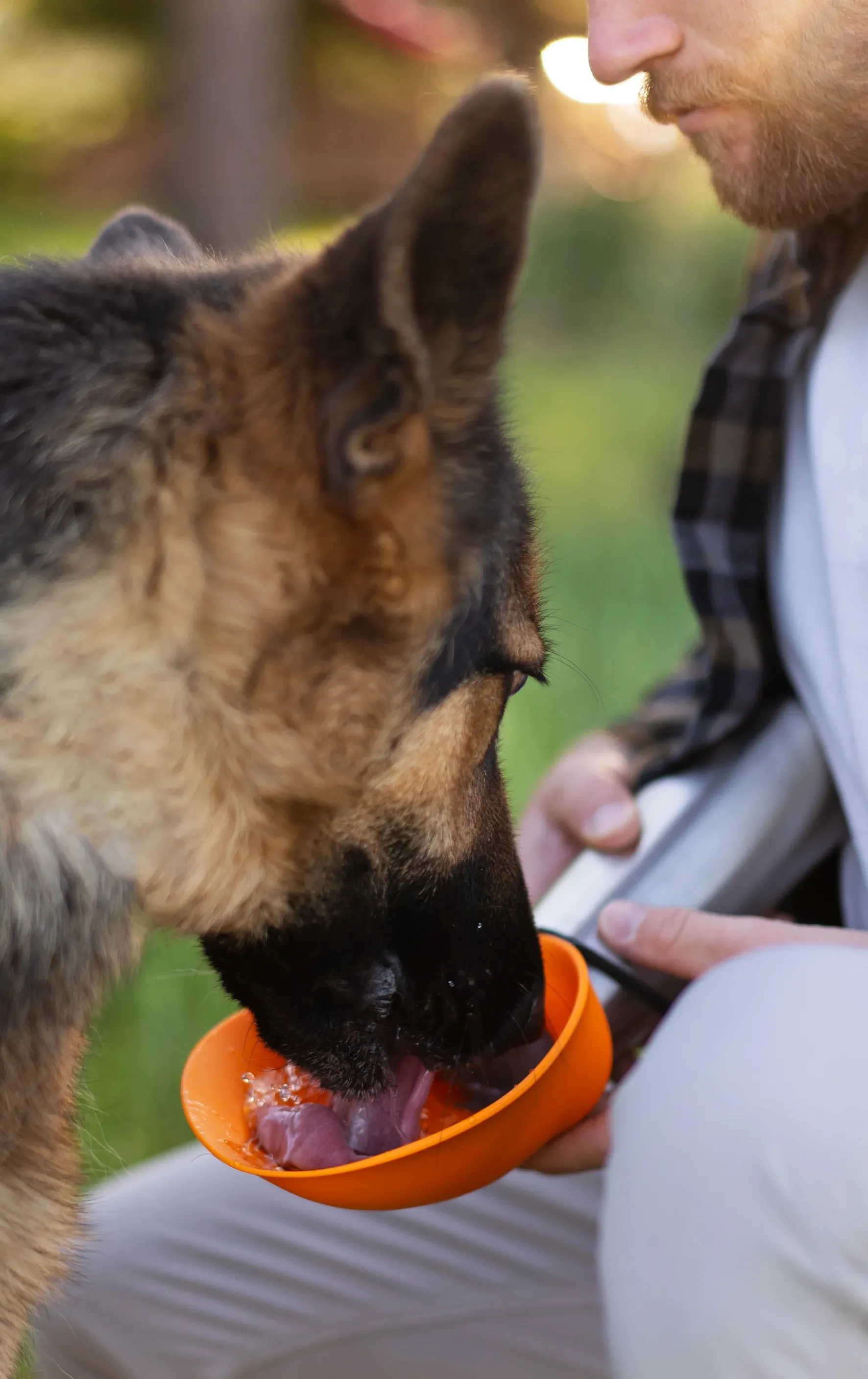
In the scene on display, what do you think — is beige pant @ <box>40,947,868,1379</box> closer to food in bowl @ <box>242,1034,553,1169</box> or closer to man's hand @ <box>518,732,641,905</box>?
food in bowl @ <box>242,1034,553,1169</box>

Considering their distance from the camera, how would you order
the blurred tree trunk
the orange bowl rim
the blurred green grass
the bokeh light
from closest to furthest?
the orange bowl rim
the bokeh light
the blurred green grass
the blurred tree trunk

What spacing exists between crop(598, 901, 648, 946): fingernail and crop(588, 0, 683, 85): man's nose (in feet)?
3.57

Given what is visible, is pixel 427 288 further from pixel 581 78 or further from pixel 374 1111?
pixel 581 78

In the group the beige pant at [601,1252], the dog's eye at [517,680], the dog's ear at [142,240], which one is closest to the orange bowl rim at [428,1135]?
the beige pant at [601,1252]

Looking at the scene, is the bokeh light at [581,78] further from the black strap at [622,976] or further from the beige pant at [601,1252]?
the beige pant at [601,1252]

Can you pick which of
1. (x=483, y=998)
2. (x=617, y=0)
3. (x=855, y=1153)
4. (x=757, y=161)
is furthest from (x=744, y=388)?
(x=855, y=1153)

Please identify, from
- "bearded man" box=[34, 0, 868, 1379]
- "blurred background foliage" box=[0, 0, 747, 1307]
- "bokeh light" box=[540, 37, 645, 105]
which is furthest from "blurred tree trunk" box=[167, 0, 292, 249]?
"bearded man" box=[34, 0, 868, 1379]

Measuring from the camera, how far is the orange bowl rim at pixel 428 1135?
1.38m

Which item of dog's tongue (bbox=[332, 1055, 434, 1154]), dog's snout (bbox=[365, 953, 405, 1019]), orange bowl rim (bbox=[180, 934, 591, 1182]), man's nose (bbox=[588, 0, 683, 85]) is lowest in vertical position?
dog's tongue (bbox=[332, 1055, 434, 1154])

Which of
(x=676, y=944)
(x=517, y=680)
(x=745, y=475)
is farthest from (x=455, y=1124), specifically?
(x=745, y=475)

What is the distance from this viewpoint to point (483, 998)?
1.56 meters

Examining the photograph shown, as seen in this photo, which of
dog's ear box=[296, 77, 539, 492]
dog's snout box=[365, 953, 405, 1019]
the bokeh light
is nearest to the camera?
dog's ear box=[296, 77, 539, 492]

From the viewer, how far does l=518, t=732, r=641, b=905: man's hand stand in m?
2.03

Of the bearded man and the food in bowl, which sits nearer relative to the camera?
the food in bowl
